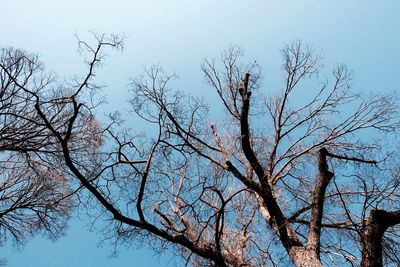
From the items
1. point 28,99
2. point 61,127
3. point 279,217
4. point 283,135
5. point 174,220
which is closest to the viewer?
point 279,217

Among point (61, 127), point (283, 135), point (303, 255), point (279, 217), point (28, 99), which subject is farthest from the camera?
point (283, 135)

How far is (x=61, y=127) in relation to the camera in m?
8.68

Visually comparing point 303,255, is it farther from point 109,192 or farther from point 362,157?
point 109,192

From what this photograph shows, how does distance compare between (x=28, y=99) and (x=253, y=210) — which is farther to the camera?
(x=253, y=210)

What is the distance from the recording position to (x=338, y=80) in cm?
991

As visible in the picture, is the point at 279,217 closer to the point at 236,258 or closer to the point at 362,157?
the point at 236,258

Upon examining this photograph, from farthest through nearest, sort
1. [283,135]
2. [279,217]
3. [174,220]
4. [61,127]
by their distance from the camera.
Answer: [283,135], [174,220], [61,127], [279,217]

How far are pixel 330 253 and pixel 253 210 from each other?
2113 mm

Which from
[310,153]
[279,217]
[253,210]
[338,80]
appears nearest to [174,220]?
[253,210]

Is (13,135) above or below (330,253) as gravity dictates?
above

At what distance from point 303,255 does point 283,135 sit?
14.0 ft

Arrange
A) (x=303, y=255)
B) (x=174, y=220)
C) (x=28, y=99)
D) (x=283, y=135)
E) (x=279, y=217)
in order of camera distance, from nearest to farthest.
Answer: (x=303, y=255) → (x=279, y=217) → (x=28, y=99) → (x=174, y=220) → (x=283, y=135)

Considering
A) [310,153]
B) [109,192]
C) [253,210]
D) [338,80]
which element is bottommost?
[109,192]

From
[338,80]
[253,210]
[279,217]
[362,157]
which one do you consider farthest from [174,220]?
[338,80]
